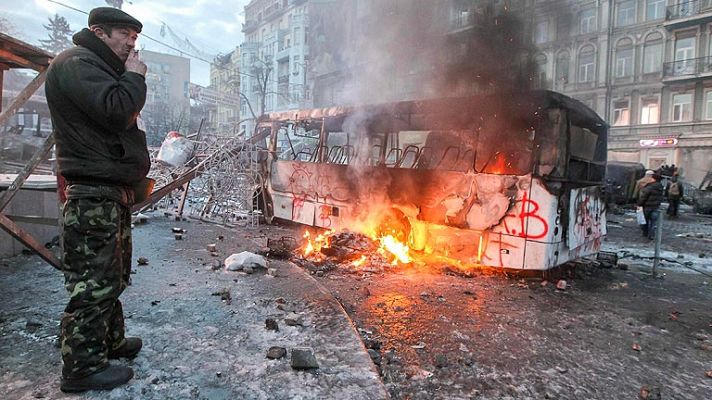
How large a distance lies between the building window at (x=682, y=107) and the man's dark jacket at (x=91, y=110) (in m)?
31.9

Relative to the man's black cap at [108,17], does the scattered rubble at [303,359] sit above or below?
below

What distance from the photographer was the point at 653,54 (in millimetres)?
26219

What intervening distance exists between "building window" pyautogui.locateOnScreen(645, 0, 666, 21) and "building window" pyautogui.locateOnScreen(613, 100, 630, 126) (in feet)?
17.2

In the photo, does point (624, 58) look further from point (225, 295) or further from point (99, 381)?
point (99, 381)

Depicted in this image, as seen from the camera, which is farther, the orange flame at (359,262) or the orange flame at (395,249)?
the orange flame at (395,249)

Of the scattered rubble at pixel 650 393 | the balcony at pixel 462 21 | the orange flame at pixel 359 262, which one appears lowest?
the scattered rubble at pixel 650 393

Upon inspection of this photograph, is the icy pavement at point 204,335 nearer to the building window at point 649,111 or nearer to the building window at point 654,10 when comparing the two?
the building window at point 649,111

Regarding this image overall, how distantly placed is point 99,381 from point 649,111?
32554 mm

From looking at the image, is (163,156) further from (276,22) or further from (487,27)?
(276,22)

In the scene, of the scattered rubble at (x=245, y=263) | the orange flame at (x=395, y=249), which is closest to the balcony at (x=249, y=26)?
the orange flame at (x=395, y=249)

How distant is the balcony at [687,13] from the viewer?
24.0 m

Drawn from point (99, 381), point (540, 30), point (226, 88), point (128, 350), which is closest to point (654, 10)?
point (540, 30)

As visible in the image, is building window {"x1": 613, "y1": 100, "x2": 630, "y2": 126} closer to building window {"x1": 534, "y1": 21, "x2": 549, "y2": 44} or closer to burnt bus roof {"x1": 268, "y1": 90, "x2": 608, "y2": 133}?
building window {"x1": 534, "y1": 21, "x2": 549, "y2": 44}

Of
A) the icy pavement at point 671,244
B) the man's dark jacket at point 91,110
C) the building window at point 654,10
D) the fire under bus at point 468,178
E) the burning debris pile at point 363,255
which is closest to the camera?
the man's dark jacket at point 91,110
